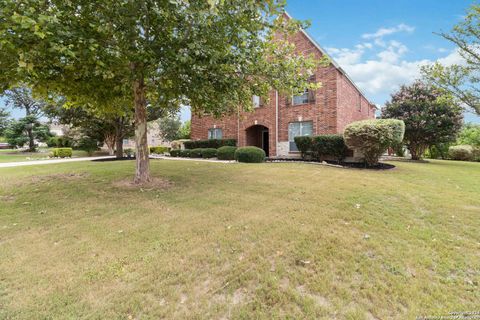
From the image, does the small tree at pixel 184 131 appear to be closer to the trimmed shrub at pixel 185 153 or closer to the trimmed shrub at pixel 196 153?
the trimmed shrub at pixel 185 153

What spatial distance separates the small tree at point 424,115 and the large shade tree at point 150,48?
13.2 metres

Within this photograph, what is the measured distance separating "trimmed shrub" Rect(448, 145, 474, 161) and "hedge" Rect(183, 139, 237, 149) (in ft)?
64.2

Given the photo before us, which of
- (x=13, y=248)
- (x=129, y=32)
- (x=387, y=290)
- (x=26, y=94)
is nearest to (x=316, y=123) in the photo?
(x=129, y=32)

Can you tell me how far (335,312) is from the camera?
2.36 metres

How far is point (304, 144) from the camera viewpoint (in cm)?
1442

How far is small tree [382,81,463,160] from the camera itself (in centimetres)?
1538

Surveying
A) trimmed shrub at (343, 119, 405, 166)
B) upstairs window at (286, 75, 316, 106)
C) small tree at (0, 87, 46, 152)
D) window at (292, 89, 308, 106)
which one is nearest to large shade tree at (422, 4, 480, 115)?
trimmed shrub at (343, 119, 405, 166)

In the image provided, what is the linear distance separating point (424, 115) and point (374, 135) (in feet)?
27.3

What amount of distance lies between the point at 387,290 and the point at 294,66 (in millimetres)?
5843

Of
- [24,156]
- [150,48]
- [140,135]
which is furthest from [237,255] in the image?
[24,156]

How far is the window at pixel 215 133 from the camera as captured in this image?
19570 mm

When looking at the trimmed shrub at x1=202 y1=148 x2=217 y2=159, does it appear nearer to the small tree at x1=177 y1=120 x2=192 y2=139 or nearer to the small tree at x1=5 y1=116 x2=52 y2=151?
the small tree at x1=177 y1=120 x2=192 y2=139

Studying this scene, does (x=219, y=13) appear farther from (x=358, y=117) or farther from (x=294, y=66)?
(x=358, y=117)

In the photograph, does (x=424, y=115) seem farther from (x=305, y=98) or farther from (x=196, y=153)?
(x=196, y=153)
